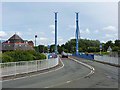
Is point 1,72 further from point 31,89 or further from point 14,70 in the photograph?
point 31,89

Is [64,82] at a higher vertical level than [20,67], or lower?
lower

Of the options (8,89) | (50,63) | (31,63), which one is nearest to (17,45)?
(50,63)

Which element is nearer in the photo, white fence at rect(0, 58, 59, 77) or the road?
the road

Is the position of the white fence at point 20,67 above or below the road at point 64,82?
above

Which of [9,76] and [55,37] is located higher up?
[55,37]

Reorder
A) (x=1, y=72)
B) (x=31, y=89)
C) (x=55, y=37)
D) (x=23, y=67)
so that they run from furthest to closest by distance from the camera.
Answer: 1. (x=55, y=37)
2. (x=23, y=67)
3. (x=1, y=72)
4. (x=31, y=89)

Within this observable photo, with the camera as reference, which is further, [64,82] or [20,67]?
[20,67]

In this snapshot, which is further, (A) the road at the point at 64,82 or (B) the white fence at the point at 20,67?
(B) the white fence at the point at 20,67

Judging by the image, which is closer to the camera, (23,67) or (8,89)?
(8,89)

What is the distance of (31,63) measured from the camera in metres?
33.0

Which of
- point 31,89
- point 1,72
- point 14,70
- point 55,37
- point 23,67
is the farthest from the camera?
point 55,37

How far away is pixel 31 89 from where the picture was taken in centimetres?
1667

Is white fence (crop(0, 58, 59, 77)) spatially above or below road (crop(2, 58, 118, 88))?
above

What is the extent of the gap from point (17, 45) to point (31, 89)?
269 feet
